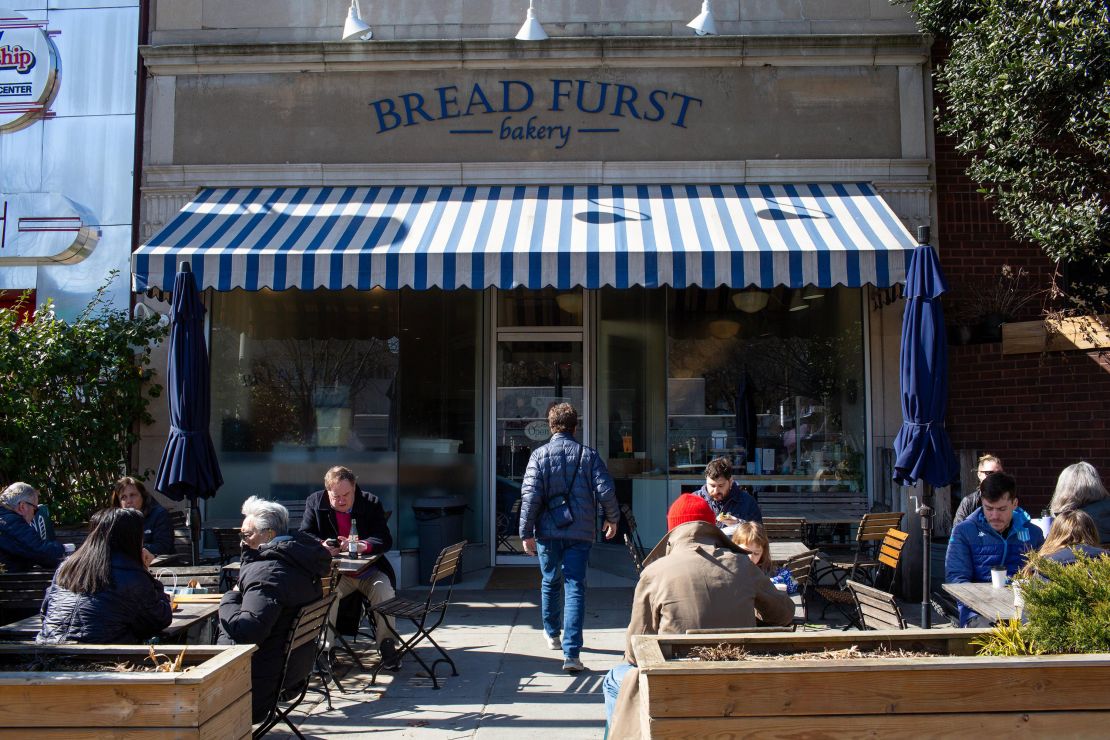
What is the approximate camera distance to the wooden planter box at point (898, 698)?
11.3 ft

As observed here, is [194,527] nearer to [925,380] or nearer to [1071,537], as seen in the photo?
[925,380]

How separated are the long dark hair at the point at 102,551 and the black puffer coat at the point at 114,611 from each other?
0.03 metres

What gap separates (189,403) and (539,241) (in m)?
3.18

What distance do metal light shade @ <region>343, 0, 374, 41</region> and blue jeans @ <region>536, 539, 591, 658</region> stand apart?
549cm

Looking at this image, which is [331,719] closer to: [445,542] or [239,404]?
[445,542]

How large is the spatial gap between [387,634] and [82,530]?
3.59m

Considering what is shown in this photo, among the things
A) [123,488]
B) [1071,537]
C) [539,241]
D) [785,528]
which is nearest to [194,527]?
[123,488]

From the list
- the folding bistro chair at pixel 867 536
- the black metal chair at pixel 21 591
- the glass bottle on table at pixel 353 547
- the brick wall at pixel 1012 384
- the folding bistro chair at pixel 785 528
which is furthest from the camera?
the brick wall at pixel 1012 384

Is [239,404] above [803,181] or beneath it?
→ beneath

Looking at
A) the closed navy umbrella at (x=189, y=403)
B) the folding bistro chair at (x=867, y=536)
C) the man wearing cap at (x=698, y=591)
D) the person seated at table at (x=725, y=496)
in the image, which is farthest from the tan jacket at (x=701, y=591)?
the closed navy umbrella at (x=189, y=403)

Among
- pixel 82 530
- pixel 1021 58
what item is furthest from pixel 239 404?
pixel 1021 58

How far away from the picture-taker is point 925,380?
7336 mm

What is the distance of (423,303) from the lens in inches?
398

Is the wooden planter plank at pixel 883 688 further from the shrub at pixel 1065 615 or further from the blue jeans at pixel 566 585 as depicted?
the blue jeans at pixel 566 585
